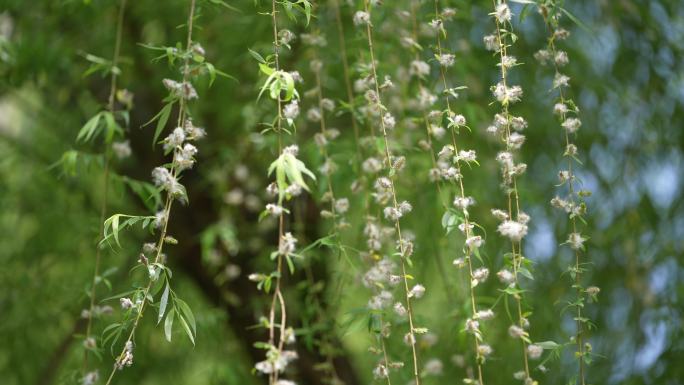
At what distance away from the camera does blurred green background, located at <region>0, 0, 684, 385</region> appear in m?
1.87

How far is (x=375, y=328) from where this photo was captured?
118cm

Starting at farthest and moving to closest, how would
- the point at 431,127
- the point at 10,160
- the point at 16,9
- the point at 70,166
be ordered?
the point at 10,160 → the point at 16,9 → the point at 70,166 → the point at 431,127

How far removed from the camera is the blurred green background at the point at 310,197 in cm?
187

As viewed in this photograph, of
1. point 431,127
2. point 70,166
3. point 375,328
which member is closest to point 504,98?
point 431,127

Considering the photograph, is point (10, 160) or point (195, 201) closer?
point (195, 201)

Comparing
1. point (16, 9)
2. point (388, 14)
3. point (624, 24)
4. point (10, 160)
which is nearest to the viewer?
point (388, 14)

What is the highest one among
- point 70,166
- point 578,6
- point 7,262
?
point 578,6

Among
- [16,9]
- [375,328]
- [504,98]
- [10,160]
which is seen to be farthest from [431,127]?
[10,160]

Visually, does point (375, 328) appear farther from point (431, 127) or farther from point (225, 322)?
point (225, 322)

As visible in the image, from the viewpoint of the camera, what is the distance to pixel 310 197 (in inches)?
82.4

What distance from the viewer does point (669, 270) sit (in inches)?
79.3

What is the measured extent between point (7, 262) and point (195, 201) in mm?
581

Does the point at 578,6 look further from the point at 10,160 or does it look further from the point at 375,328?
the point at 10,160

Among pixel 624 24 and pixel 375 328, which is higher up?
pixel 624 24
